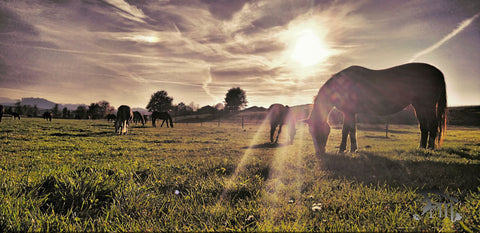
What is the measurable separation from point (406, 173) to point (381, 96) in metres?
3.68

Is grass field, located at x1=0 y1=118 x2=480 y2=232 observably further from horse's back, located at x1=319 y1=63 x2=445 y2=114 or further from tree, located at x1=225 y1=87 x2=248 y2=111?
tree, located at x1=225 y1=87 x2=248 y2=111

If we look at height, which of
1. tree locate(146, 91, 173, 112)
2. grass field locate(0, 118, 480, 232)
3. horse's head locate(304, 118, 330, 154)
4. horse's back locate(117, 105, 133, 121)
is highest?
tree locate(146, 91, 173, 112)

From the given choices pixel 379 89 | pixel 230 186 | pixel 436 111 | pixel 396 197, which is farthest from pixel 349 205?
pixel 436 111

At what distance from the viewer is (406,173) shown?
15.7 feet

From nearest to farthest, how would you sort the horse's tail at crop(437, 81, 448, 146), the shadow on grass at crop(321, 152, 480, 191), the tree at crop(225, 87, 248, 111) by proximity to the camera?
the shadow on grass at crop(321, 152, 480, 191) < the horse's tail at crop(437, 81, 448, 146) < the tree at crop(225, 87, 248, 111)

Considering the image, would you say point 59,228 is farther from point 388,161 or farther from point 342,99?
point 342,99

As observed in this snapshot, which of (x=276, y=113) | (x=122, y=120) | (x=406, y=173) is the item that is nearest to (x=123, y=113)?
(x=122, y=120)

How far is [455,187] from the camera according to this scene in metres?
3.87

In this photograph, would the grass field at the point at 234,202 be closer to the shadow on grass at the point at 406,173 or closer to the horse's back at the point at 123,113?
the shadow on grass at the point at 406,173

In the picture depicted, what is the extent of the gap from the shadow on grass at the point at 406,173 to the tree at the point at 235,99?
11265 centimetres

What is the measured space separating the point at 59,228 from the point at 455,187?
6.37m

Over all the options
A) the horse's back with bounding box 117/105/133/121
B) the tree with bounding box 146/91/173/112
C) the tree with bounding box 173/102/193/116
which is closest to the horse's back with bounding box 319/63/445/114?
the horse's back with bounding box 117/105/133/121

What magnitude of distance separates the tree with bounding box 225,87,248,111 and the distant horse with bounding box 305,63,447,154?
11020cm

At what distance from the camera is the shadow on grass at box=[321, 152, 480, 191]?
4039 millimetres
